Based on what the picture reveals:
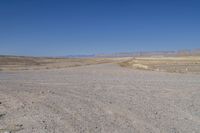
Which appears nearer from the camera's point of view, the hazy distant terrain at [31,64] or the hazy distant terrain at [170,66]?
the hazy distant terrain at [170,66]

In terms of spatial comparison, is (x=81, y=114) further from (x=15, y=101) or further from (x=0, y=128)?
(x=15, y=101)

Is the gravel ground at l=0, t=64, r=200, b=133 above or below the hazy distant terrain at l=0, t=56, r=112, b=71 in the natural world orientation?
above

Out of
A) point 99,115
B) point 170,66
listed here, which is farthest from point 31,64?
point 99,115

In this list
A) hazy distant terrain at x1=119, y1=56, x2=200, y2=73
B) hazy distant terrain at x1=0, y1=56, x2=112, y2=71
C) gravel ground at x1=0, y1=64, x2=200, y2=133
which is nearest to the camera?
gravel ground at x1=0, y1=64, x2=200, y2=133

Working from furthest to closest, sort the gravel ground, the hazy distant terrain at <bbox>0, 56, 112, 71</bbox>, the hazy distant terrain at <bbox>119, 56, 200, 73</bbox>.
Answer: the hazy distant terrain at <bbox>0, 56, 112, 71</bbox> < the hazy distant terrain at <bbox>119, 56, 200, 73</bbox> < the gravel ground

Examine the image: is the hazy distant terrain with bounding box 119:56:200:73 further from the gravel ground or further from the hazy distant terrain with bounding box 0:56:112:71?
the gravel ground

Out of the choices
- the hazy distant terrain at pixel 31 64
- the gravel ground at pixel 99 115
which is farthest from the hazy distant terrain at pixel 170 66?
the gravel ground at pixel 99 115

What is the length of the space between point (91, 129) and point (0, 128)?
8.40 ft

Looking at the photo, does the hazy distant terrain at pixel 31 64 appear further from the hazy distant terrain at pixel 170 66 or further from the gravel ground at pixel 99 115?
the gravel ground at pixel 99 115

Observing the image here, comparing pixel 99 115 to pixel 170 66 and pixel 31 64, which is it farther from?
pixel 31 64

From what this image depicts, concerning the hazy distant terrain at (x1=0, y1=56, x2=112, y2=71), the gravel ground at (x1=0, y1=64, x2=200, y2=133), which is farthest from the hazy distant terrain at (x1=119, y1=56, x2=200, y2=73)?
the gravel ground at (x1=0, y1=64, x2=200, y2=133)

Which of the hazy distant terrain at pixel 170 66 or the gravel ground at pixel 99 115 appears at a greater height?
the gravel ground at pixel 99 115

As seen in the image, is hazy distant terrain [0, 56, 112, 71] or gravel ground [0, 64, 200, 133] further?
hazy distant terrain [0, 56, 112, 71]

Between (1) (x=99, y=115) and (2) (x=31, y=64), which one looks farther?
(2) (x=31, y=64)
